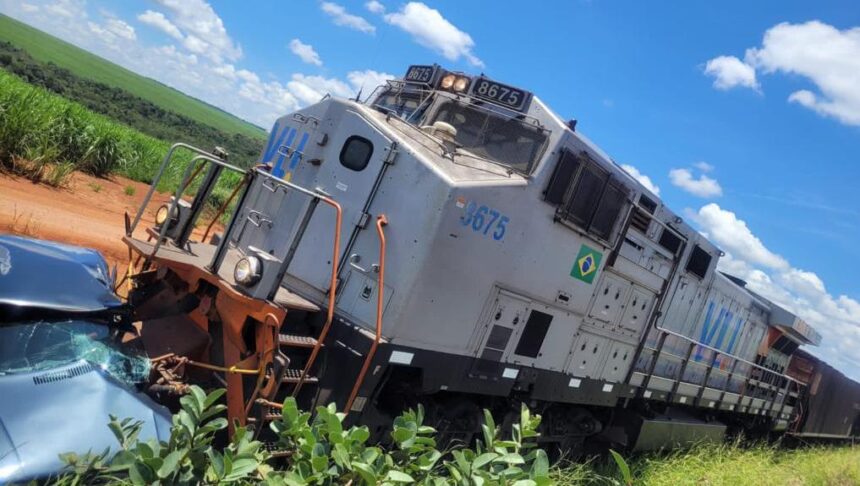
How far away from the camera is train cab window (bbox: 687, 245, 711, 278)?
9.63 m

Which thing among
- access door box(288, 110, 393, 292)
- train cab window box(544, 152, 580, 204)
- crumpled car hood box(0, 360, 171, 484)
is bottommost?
crumpled car hood box(0, 360, 171, 484)

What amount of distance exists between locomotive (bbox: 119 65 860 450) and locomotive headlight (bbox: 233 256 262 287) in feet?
0.06

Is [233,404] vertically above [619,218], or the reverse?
[619,218]

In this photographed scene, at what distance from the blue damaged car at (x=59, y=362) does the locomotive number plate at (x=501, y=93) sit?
163 inches

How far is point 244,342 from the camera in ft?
15.7

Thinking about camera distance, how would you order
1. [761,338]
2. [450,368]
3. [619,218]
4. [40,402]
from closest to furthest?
[40,402] < [450,368] < [619,218] < [761,338]

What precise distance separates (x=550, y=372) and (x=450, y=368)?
1775 millimetres

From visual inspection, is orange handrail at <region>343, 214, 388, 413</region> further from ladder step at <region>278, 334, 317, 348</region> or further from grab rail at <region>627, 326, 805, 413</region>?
grab rail at <region>627, 326, 805, 413</region>

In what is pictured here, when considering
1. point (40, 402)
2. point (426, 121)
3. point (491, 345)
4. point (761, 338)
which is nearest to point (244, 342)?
point (40, 402)

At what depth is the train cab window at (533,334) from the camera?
20.6 feet

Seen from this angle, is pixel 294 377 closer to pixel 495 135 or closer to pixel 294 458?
pixel 294 458

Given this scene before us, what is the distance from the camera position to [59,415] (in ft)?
10.5

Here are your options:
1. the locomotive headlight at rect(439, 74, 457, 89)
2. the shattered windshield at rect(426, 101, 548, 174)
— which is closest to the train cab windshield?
the shattered windshield at rect(426, 101, 548, 174)

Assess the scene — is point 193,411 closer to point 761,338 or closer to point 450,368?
point 450,368
